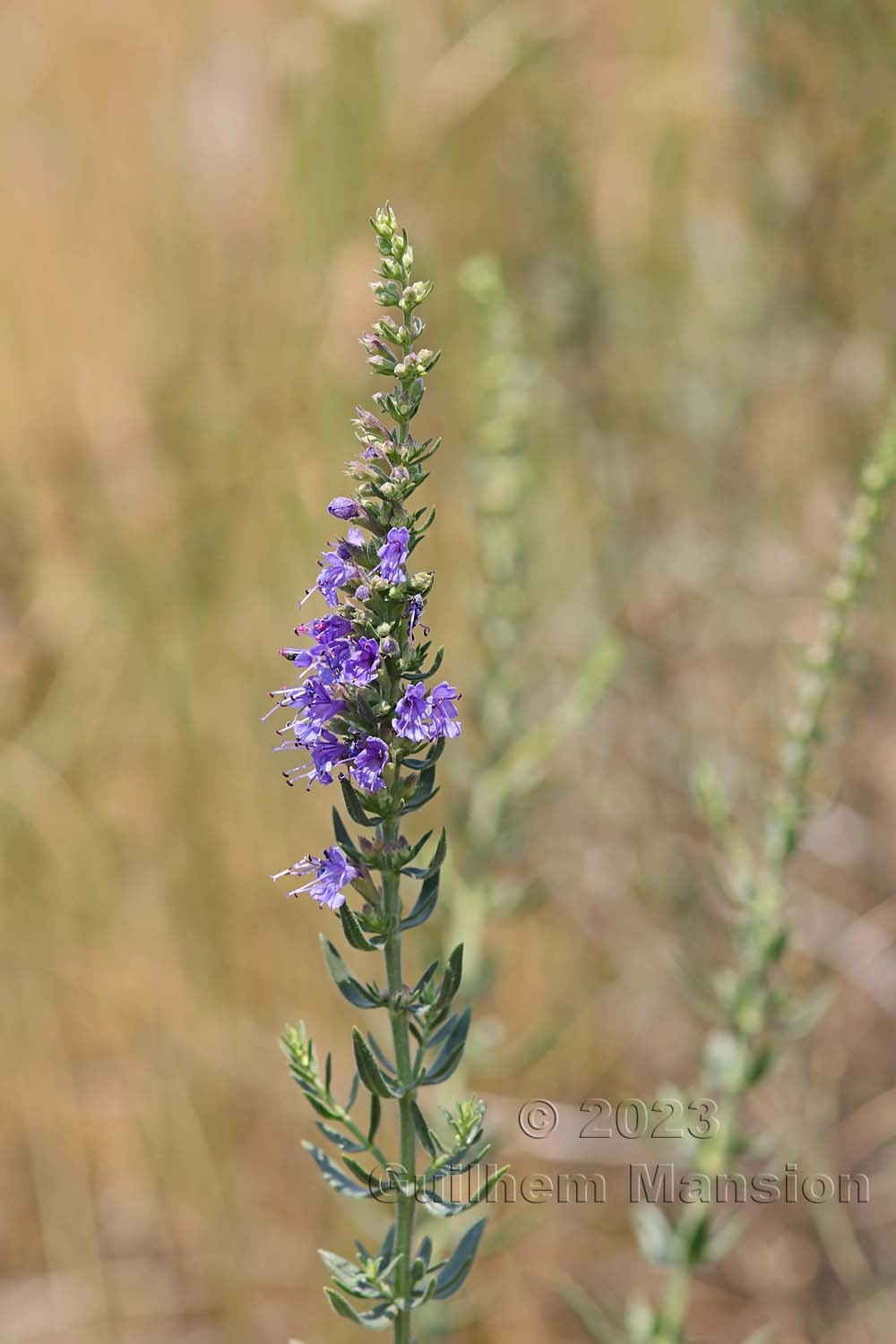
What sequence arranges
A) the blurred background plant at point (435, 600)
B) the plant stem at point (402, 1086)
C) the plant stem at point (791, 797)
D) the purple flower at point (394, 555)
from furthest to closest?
the blurred background plant at point (435, 600) → the plant stem at point (791, 797) → the plant stem at point (402, 1086) → the purple flower at point (394, 555)

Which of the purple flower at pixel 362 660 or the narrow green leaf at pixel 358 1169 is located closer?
the purple flower at pixel 362 660

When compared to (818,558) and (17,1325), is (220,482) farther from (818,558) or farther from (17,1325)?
(17,1325)

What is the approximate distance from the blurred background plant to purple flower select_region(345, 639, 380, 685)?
7.12ft

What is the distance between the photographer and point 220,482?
4258 millimetres

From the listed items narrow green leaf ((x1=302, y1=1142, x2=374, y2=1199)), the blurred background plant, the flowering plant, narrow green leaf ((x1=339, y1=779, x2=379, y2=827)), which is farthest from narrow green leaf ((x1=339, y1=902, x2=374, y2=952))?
the blurred background plant

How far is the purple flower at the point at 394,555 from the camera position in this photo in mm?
1474

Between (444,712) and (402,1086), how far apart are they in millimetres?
514

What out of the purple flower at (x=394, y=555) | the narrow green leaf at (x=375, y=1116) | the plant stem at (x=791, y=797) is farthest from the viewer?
the plant stem at (x=791, y=797)

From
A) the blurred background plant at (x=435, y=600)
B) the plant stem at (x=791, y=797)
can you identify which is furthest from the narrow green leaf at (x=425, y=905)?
the blurred background plant at (x=435, y=600)

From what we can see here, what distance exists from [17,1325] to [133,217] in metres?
4.09

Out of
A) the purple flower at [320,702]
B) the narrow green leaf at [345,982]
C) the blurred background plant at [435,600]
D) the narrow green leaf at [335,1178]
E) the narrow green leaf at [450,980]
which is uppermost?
the blurred background plant at [435,600]

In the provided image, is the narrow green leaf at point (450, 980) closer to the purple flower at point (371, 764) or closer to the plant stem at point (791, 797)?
the purple flower at point (371, 764)

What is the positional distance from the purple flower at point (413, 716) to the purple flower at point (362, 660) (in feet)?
0.17

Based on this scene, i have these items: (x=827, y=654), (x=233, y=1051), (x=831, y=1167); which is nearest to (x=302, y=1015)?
(x=233, y=1051)
